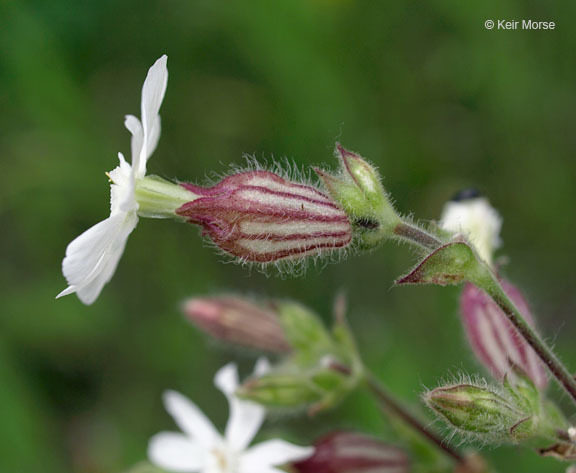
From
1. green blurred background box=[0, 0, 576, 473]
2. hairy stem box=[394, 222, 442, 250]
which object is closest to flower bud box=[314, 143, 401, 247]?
hairy stem box=[394, 222, 442, 250]

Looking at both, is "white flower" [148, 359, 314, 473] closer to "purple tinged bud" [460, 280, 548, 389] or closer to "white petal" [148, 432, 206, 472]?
"white petal" [148, 432, 206, 472]

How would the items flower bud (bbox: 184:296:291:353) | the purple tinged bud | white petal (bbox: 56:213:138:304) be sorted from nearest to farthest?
white petal (bbox: 56:213:138:304), the purple tinged bud, flower bud (bbox: 184:296:291:353)

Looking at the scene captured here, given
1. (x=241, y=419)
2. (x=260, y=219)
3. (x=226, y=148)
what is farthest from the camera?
(x=226, y=148)

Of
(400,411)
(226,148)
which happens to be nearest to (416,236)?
(400,411)

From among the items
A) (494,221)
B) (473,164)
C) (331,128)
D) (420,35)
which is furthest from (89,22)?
(494,221)

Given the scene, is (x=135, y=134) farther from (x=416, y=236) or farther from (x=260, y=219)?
(x=416, y=236)

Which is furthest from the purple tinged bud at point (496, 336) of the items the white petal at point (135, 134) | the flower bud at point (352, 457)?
the white petal at point (135, 134)
